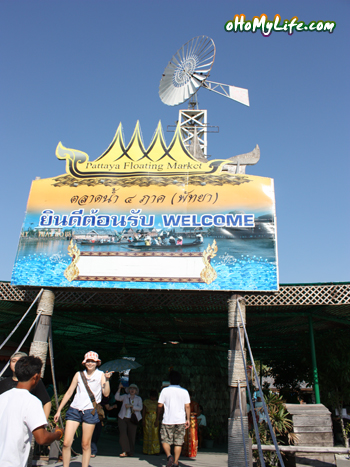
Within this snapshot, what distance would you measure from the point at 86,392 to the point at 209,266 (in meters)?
3.92

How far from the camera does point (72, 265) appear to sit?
826 centimetres

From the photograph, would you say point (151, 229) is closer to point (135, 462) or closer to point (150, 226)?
point (150, 226)

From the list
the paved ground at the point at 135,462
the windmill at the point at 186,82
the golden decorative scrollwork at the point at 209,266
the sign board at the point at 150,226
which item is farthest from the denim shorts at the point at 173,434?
the windmill at the point at 186,82

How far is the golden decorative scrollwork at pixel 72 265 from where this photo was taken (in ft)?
26.7

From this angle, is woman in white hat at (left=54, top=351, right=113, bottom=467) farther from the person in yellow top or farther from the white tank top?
the person in yellow top

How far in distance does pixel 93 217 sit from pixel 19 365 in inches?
229

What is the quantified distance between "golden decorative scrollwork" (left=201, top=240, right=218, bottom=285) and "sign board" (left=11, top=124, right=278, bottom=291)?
0.02 meters

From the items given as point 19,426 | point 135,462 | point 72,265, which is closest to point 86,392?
point 19,426

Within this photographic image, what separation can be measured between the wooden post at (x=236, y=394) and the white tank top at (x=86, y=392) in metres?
3.21

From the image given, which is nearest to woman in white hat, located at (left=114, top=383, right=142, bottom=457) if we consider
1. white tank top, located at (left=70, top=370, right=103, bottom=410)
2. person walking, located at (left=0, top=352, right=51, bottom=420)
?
white tank top, located at (left=70, top=370, right=103, bottom=410)

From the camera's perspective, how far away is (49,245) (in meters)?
8.53

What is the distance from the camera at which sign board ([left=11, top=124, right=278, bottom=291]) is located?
7.96m

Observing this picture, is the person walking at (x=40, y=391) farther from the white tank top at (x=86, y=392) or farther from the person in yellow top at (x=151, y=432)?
the person in yellow top at (x=151, y=432)

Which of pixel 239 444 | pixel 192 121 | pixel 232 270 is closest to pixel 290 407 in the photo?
pixel 239 444
